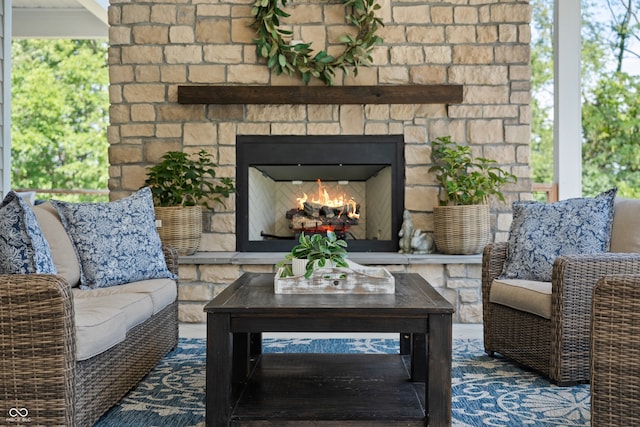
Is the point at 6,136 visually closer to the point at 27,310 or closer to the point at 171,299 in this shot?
the point at 171,299

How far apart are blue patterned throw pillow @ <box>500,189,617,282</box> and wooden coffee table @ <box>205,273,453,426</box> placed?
986mm

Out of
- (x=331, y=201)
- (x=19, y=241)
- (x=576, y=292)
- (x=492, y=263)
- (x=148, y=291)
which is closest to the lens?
(x=19, y=241)

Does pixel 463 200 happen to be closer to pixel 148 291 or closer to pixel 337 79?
pixel 337 79

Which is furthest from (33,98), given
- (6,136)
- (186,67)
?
(186,67)

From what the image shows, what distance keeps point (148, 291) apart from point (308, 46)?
2.36 m

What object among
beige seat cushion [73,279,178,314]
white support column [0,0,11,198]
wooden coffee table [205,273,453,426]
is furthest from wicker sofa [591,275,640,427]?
white support column [0,0,11,198]

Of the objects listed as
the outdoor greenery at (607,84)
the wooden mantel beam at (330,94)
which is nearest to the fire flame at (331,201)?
the wooden mantel beam at (330,94)

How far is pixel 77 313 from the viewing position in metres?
2.20

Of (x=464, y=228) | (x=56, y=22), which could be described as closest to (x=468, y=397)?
(x=464, y=228)

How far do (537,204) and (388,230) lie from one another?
60.8 inches

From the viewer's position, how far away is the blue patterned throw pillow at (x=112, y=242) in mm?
2932

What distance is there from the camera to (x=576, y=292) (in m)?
2.71

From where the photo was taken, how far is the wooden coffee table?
2.05m

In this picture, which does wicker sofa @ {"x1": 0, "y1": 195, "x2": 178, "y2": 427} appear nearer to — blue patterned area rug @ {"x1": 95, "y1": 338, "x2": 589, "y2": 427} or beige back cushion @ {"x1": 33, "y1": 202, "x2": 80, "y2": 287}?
blue patterned area rug @ {"x1": 95, "y1": 338, "x2": 589, "y2": 427}
